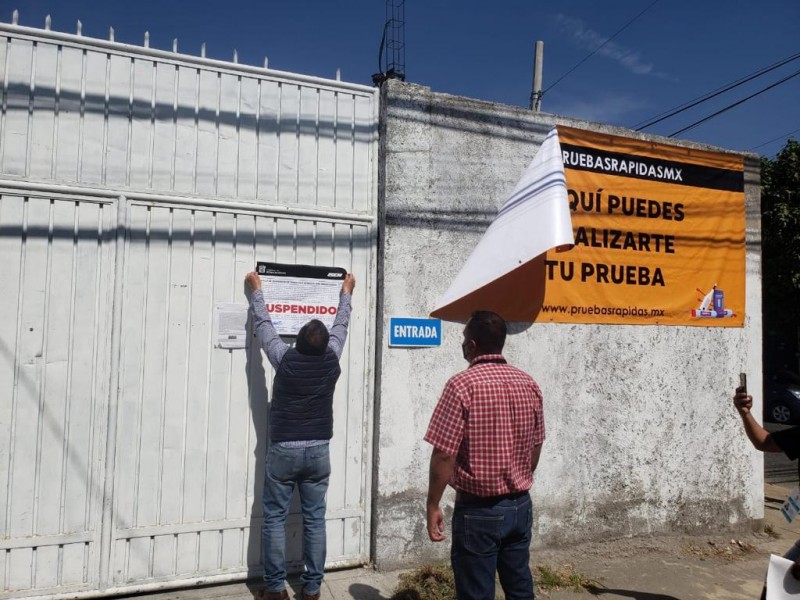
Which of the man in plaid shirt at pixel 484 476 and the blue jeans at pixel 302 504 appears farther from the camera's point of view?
the blue jeans at pixel 302 504

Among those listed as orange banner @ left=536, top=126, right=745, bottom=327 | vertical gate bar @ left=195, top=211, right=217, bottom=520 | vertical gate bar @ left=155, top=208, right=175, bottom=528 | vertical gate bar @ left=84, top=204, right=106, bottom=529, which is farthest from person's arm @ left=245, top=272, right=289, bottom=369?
orange banner @ left=536, top=126, right=745, bottom=327

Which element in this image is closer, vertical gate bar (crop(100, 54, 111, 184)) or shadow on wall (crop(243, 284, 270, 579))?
vertical gate bar (crop(100, 54, 111, 184))

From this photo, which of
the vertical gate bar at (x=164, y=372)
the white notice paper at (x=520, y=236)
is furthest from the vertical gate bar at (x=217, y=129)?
the white notice paper at (x=520, y=236)

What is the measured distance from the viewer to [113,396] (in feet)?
12.9

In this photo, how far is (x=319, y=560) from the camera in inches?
155

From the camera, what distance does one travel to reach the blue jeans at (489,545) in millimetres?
2889

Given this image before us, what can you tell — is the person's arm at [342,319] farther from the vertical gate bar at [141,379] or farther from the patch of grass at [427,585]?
the patch of grass at [427,585]

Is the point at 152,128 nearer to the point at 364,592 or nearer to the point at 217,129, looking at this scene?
the point at 217,129

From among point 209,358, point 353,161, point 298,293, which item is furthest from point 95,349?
point 353,161

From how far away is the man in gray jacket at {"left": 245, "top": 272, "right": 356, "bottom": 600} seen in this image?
12.6 feet

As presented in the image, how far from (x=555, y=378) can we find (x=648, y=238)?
64.2 inches

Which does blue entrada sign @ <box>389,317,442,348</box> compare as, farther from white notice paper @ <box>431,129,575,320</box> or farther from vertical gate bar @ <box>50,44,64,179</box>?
vertical gate bar @ <box>50,44,64,179</box>

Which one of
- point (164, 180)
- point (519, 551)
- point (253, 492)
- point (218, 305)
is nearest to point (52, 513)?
point (253, 492)

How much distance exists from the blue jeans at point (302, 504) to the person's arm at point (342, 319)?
2.24 feet
